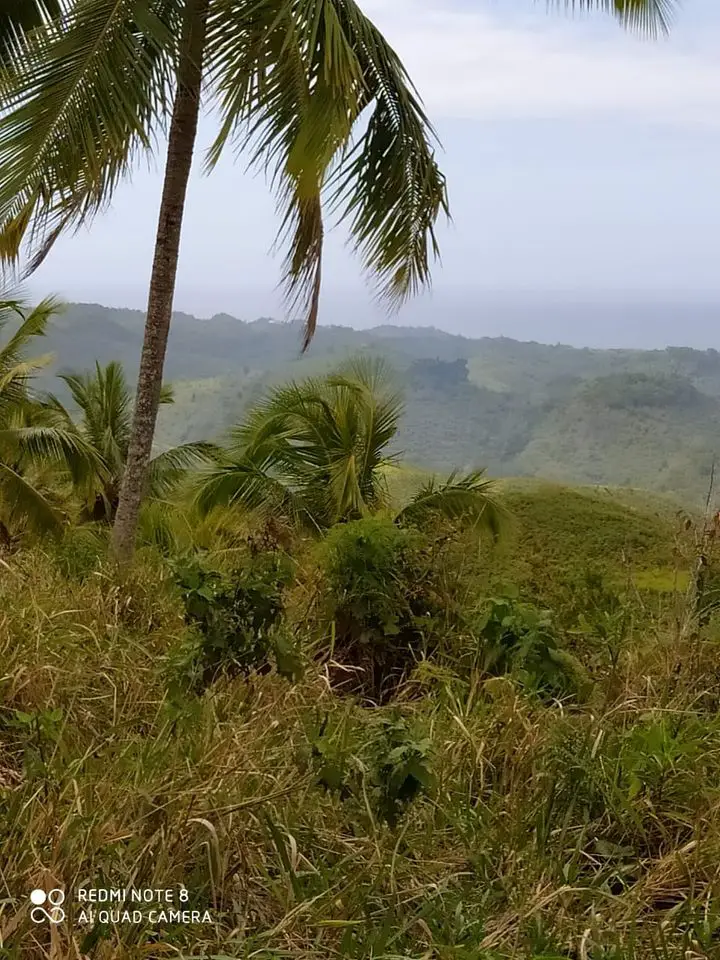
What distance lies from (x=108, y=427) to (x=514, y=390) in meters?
15.0

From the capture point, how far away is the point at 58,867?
6.47ft

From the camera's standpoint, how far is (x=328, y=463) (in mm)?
7602

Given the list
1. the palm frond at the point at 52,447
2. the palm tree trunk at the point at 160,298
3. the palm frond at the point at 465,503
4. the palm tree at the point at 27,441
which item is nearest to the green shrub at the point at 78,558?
the palm tree trunk at the point at 160,298

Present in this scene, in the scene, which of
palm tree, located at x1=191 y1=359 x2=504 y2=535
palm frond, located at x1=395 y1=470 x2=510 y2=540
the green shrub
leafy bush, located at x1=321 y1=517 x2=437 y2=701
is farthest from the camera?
palm tree, located at x1=191 y1=359 x2=504 y2=535

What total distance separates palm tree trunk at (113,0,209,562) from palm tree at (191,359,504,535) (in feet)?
3.62

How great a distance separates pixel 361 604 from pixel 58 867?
2.75m

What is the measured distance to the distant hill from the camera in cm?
1680

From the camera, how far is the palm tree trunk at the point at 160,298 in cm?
563

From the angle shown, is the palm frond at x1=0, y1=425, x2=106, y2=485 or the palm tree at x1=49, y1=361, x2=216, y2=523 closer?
the palm frond at x1=0, y1=425, x2=106, y2=485

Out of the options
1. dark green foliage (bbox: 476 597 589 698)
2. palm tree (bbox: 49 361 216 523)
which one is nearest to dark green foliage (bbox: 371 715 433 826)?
dark green foliage (bbox: 476 597 589 698)

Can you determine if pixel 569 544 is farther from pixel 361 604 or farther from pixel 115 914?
pixel 115 914

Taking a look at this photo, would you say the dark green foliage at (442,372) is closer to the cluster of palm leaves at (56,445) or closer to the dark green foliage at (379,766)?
the cluster of palm leaves at (56,445)

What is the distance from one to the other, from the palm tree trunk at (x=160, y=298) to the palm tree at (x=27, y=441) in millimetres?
2950

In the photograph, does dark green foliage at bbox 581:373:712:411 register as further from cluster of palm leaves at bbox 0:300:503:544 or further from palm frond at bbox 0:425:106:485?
palm frond at bbox 0:425:106:485
